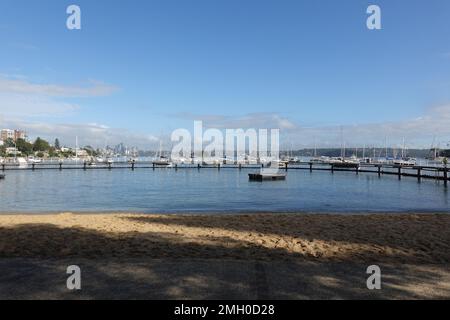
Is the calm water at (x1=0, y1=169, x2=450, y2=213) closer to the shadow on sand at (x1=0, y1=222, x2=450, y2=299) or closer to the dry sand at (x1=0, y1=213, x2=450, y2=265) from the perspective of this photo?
the dry sand at (x1=0, y1=213, x2=450, y2=265)

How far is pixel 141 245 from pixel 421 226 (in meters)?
10.5

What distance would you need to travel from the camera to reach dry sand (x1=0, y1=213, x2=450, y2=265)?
852 centimetres

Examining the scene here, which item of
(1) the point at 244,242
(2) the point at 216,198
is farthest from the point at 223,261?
Answer: (2) the point at 216,198

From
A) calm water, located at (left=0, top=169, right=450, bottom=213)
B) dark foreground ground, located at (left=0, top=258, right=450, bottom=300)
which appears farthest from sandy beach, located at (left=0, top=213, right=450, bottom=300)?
calm water, located at (left=0, top=169, right=450, bottom=213)

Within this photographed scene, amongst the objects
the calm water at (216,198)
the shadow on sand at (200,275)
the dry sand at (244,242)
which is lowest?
the calm water at (216,198)

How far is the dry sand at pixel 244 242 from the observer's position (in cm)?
852

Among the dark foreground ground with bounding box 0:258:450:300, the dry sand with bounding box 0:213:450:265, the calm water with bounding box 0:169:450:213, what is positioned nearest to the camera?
the dark foreground ground with bounding box 0:258:450:300

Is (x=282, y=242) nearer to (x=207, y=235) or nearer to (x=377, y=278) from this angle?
(x=207, y=235)

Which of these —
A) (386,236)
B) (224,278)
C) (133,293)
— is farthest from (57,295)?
(386,236)

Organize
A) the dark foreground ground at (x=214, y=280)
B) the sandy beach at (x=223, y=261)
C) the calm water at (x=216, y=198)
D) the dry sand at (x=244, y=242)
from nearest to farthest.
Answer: the dark foreground ground at (x=214, y=280) → the sandy beach at (x=223, y=261) → the dry sand at (x=244, y=242) → the calm water at (x=216, y=198)

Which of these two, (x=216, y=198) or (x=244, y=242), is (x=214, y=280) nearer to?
(x=244, y=242)

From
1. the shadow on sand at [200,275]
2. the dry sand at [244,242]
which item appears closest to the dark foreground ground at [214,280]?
the shadow on sand at [200,275]

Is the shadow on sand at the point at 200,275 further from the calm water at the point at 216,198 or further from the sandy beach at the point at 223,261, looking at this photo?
the calm water at the point at 216,198

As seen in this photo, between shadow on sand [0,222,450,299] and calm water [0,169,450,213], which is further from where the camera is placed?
calm water [0,169,450,213]
